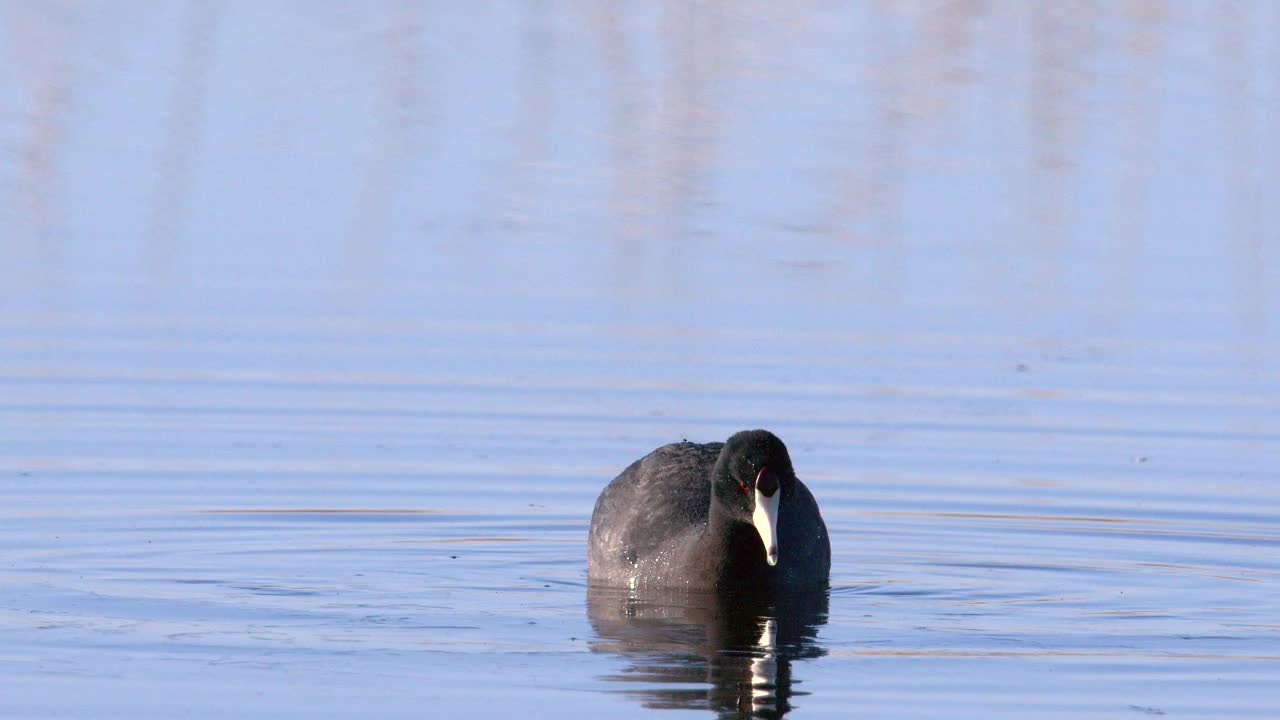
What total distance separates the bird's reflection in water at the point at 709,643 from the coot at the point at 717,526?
94mm

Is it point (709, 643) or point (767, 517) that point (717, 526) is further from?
point (709, 643)

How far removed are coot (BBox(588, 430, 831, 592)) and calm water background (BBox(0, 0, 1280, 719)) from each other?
0.62ft

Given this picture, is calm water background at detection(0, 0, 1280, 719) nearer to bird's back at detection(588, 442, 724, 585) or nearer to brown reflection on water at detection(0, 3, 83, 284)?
brown reflection on water at detection(0, 3, 83, 284)

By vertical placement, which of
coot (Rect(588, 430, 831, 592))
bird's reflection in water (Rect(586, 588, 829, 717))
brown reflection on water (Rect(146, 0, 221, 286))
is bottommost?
bird's reflection in water (Rect(586, 588, 829, 717))

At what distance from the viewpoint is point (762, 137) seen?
18.8 meters

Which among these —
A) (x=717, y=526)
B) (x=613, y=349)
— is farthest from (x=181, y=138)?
(x=717, y=526)

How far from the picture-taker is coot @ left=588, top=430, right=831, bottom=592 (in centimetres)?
874

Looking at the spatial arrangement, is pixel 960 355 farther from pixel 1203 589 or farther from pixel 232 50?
pixel 232 50

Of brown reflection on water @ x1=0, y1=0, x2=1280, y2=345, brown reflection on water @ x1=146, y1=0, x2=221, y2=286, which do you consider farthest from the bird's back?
brown reflection on water @ x1=146, y1=0, x2=221, y2=286

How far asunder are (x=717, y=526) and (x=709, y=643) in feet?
3.33

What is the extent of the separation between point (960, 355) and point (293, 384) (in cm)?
349

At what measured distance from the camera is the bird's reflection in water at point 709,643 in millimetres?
7227

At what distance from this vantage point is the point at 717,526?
905cm

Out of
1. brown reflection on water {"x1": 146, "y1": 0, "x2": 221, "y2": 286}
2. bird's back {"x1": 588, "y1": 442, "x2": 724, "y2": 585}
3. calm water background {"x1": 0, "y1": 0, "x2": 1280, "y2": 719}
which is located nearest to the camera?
calm water background {"x1": 0, "y1": 0, "x2": 1280, "y2": 719}
